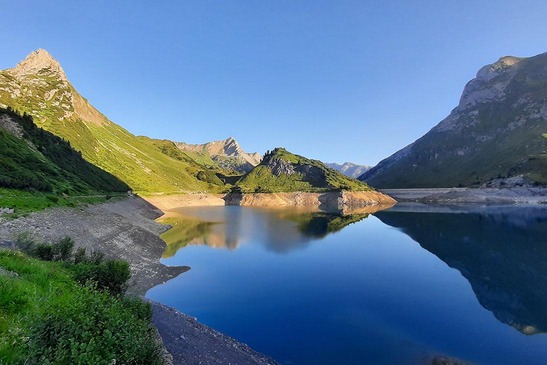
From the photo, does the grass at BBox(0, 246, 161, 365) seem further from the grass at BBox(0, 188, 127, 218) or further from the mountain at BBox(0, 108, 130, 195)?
the mountain at BBox(0, 108, 130, 195)

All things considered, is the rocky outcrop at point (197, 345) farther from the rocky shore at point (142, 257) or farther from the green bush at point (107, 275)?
the green bush at point (107, 275)

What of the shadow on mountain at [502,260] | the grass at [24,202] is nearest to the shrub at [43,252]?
the grass at [24,202]

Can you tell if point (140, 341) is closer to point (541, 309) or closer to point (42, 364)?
point (42, 364)

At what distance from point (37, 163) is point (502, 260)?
367 ft

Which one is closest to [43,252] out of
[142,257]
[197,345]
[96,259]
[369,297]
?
[96,259]

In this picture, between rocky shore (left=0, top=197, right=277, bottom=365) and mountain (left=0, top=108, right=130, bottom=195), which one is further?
mountain (left=0, top=108, right=130, bottom=195)

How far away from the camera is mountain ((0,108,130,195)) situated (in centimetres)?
6106

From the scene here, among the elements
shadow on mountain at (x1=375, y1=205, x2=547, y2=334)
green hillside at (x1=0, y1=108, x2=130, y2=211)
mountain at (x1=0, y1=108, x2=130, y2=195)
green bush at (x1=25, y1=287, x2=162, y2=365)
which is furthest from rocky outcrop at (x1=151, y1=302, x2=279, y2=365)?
mountain at (x1=0, y1=108, x2=130, y2=195)

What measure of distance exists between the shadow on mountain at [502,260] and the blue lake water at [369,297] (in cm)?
20

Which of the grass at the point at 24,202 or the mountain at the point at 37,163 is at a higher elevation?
the mountain at the point at 37,163

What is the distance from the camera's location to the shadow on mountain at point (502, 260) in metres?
34.2

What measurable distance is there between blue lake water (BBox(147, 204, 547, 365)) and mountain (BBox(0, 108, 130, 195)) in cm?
3099

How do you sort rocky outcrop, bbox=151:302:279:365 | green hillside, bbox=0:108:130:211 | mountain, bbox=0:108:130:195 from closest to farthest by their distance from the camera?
rocky outcrop, bbox=151:302:279:365
green hillside, bbox=0:108:130:211
mountain, bbox=0:108:130:195

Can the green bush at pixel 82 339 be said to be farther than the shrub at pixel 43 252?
No
